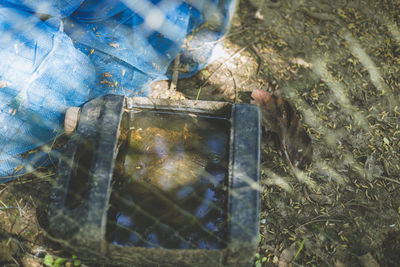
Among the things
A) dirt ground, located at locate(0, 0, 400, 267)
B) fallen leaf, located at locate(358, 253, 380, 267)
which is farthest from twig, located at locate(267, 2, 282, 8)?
fallen leaf, located at locate(358, 253, 380, 267)

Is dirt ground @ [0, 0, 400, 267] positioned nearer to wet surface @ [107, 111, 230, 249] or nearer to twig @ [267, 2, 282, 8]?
twig @ [267, 2, 282, 8]

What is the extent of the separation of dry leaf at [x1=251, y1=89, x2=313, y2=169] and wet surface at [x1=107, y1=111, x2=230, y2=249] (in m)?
0.63

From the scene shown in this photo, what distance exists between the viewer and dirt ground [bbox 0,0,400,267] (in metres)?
2.16

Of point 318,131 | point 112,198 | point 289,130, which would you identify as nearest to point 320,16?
point 318,131

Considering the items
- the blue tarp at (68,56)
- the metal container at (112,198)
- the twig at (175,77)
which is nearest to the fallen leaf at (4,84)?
the blue tarp at (68,56)

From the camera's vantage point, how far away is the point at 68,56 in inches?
87.1

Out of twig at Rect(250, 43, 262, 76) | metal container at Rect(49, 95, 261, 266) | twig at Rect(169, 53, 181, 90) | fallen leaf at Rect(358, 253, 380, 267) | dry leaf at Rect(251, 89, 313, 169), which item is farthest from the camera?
twig at Rect(250, 43, 262, 76)

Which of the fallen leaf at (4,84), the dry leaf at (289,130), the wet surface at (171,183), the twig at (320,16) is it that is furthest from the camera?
the twig at (320,16)

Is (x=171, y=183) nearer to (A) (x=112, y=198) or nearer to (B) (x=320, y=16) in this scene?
(A) (x=112, y=198)

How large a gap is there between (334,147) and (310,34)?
145cm

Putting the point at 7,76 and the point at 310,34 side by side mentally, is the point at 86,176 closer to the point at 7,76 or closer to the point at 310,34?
the point at 7,76

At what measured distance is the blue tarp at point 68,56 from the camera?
207cm

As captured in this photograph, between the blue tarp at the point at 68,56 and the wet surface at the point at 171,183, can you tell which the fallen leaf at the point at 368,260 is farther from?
the blue tarp at the point at 68,56

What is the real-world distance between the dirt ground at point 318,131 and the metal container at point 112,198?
22.4 inches
